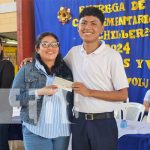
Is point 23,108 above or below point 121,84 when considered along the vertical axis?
below

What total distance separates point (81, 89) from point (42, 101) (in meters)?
0.28

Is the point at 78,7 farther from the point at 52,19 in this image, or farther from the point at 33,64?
the point at 33,64

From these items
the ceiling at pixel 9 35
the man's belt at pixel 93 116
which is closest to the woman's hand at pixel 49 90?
the man's belt at pixel 93 116

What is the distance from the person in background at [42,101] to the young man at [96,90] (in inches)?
4.1

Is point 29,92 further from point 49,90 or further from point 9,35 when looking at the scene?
point 9,35

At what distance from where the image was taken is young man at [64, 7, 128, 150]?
2146mm

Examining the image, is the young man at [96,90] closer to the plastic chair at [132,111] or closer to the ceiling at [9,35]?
the plastic chair at [132,111]

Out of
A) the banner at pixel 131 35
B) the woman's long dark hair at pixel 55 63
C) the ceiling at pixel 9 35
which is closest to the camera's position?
the woman's long dark hair at pixel 55 63

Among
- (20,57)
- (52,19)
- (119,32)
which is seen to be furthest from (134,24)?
(20,57)

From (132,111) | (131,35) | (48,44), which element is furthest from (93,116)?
(131,35)

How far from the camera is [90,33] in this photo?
2170 millimetres

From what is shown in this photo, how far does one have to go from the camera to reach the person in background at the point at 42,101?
7.07 ft

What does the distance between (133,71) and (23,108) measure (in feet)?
11.3

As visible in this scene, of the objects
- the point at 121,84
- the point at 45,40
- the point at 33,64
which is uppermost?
the point at 45,40
